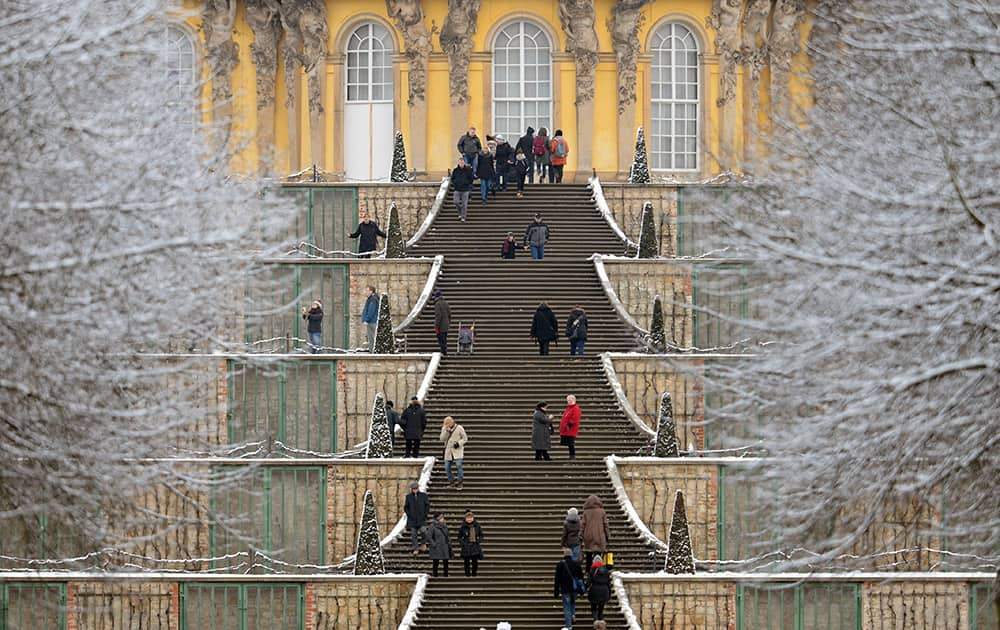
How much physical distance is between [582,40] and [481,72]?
7.55 ft

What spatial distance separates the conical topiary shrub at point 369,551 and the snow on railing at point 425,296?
7857mm

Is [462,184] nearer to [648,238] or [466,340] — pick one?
[648,238]

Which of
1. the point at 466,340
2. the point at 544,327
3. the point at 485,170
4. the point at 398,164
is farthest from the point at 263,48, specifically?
the point at 544,327

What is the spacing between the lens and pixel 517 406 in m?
42.2

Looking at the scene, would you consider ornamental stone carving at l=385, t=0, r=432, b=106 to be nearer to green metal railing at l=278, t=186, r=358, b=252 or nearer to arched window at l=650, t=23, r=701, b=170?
arched window at l=650, t=23, r=701, b=170

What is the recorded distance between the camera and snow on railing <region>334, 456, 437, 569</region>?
128 ft

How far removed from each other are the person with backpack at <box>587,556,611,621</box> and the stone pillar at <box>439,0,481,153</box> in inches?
942

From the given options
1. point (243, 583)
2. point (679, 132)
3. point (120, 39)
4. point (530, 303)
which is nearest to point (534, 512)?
point (243, 583)

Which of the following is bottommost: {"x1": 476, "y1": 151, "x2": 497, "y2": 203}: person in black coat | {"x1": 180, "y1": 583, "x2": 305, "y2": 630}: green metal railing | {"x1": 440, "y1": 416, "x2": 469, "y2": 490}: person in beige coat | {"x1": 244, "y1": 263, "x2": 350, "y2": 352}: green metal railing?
{"x1": 180, "y1": 583, "x2": 305, "y2": 630}: green metal railing

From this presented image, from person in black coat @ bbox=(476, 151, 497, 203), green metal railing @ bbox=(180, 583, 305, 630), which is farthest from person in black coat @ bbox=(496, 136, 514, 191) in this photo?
green metal railing @ bbox=(180, 583, 305, 630)

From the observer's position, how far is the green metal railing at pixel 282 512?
1599 inches

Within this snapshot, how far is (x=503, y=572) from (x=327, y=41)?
23486mm

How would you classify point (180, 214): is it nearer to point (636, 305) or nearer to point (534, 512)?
point (534, 512)

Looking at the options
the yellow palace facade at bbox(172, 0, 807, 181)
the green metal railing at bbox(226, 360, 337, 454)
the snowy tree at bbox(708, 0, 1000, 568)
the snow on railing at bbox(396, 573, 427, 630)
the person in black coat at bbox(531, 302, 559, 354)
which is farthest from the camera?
the yellow palace facade at bbox(172, 0, 807, 181)
